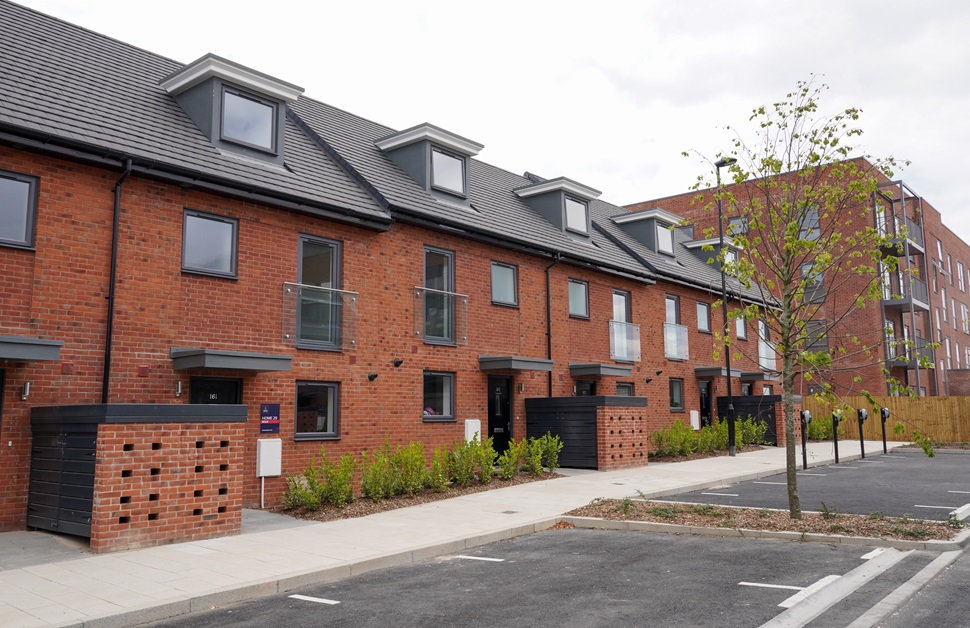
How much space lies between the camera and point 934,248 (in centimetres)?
4150

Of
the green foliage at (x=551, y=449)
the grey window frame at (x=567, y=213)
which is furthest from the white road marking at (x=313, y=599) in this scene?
the grey window frame at (x=567, y=213)

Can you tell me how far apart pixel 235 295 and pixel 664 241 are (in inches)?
690

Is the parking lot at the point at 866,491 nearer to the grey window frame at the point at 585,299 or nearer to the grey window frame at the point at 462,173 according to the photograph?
the grey window frame at the point at 585,299

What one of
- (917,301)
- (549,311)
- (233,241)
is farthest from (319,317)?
(917,301)

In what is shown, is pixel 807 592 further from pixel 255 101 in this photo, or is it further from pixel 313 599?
pixel 255 101

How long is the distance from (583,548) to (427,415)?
6.75m

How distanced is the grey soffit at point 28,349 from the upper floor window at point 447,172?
9214 mm

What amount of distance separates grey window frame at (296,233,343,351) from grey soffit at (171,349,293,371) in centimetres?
119

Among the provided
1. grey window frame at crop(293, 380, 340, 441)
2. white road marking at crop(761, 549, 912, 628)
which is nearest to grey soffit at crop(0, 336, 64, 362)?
grey window frame at crop(293, 380, 340, 441)

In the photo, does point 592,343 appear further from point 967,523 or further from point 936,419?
point 936,419

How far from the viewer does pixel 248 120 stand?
13180 millimetres

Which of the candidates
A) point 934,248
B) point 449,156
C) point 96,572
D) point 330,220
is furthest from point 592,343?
point 934,248

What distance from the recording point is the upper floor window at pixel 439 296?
14.9m

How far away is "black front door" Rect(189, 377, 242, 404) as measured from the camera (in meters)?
11.1
